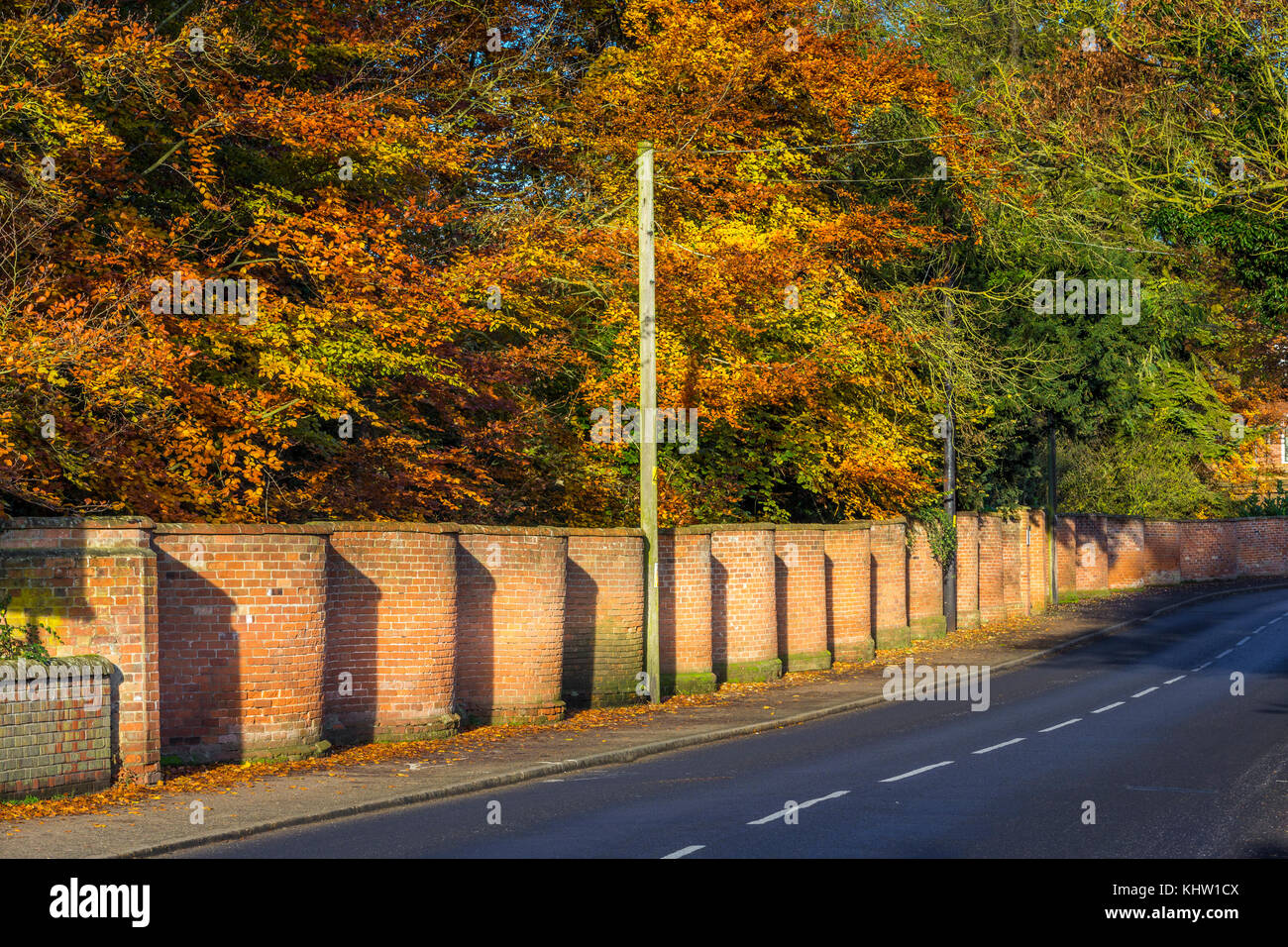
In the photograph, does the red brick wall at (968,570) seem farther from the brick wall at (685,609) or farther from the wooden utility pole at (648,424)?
the wooden utility pole at (648,424)

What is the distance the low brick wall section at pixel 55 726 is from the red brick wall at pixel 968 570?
2870 cm

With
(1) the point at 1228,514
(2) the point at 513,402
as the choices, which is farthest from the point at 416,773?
(1) the point at 1228,514

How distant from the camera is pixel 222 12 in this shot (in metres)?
22.0

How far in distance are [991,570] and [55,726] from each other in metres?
32.5

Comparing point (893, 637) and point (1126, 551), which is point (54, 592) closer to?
point (893, 637)

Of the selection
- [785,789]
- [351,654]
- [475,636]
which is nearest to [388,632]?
[351,654]

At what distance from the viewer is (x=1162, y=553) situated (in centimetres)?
5891

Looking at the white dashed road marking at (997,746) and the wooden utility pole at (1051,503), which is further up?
the wooden utility pole at (1051,503)

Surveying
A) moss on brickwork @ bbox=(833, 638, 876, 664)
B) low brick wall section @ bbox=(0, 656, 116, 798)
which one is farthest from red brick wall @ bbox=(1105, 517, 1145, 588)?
low brick wall section @ bbox=(0, 656, 116, 798)

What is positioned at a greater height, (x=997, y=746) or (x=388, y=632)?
(x=388, y=632)

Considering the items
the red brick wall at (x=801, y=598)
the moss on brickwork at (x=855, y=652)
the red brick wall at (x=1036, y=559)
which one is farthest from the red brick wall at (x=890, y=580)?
the red brick wall at (x=1036, y=559)

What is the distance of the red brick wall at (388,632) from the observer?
1728cm
